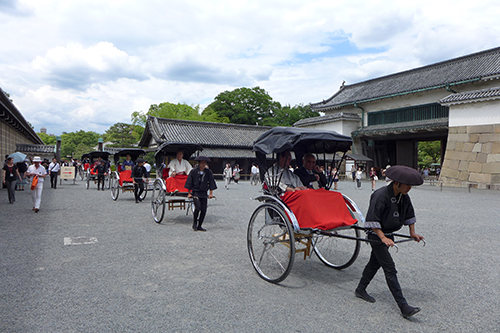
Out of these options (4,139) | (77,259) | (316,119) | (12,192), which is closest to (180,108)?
(316,119)

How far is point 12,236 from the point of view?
682cm

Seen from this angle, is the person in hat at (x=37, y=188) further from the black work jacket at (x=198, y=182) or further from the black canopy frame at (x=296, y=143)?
the black canopy frame at (x=296, y=143)

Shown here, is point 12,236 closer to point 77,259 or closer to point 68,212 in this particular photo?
point 77,259

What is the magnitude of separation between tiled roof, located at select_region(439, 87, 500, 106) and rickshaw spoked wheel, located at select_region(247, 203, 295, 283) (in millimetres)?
21783

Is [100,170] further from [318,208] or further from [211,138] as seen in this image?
[211,138]

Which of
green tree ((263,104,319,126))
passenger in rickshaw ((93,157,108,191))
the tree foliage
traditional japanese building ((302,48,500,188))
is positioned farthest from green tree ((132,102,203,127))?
passenger in rickshaw ((93,157,108,191))

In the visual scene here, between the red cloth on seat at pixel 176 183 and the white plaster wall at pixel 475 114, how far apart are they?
2120 cm

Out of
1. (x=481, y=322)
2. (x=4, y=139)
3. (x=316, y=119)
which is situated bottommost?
(x=481, y=322)

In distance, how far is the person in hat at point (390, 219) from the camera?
137 inches

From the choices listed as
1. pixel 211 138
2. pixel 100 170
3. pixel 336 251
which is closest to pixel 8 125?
pixel 100 170

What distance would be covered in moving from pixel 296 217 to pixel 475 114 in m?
23.2

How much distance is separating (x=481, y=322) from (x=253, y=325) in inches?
87.1

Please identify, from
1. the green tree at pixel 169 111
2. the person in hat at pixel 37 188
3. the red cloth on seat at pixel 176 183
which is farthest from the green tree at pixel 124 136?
the red cloth on seat at pixel 176 183

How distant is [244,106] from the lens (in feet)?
189
